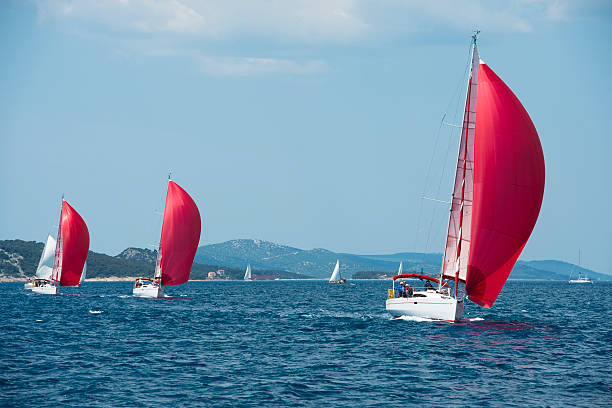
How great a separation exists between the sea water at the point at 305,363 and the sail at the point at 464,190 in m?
4.14

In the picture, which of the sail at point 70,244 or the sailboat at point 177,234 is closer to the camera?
the sailboat at point 177,234

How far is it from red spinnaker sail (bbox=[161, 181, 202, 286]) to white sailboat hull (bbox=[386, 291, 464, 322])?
35.5 metres

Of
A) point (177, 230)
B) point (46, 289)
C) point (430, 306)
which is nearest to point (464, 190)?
point (430, 306)

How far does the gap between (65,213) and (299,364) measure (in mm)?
63886

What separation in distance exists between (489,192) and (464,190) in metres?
1.94

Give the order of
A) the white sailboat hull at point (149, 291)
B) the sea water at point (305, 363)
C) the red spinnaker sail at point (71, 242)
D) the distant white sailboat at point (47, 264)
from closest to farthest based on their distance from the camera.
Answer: the sea water at point (305, 363) → the white sailboat hull at point (149, 291) → the red spinnaker sail at point (71, 242) → the distant white sailboat at point (47, 264)

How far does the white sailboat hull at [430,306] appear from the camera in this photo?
40.7 m

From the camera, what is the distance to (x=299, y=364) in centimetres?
2894

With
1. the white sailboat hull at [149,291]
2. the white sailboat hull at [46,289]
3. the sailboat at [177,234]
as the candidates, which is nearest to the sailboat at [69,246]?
the white sailboat hull at [46,289]

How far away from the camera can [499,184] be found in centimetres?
3828

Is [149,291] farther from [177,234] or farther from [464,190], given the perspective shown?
[464,190]

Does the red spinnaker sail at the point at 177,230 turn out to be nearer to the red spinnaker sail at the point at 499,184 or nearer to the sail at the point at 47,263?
the sail at the point at 47,263

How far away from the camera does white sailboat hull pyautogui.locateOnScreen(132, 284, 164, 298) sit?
77.4m

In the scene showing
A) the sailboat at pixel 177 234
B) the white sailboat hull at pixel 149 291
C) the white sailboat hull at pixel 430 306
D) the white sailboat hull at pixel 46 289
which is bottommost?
the white sailboat hull at pixel 46 289
